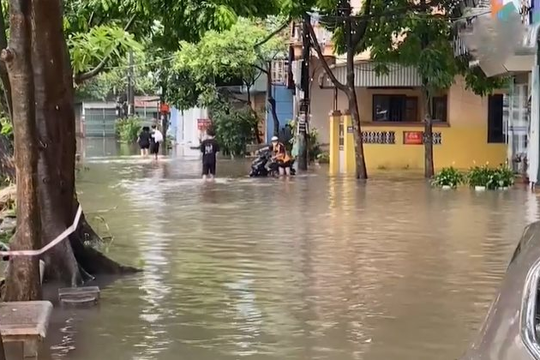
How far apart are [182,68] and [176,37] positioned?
1031 inches

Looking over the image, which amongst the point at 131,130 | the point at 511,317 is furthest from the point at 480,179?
the point at 131,130

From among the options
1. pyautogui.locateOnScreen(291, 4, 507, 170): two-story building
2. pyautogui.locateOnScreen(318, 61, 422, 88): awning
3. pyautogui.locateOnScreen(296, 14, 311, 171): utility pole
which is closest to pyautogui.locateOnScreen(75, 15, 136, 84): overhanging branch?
pyautogui.locateOnScreen(318, 61, 422, 88): awning

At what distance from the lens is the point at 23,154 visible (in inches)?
320

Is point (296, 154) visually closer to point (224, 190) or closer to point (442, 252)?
point (224, 190)

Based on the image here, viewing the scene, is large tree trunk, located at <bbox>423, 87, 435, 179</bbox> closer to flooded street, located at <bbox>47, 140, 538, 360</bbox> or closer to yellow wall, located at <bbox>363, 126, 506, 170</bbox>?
yellow wall, located at <bbox>363, 126, 506, 170</bbox>

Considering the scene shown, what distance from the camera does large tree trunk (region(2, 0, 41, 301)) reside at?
26.2ft

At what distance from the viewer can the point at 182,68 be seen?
40.8 metres

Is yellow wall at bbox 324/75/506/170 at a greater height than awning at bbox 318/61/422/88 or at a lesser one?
lesser

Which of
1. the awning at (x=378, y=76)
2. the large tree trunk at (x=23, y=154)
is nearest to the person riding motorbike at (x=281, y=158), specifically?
the awning at (x=378, y=76)

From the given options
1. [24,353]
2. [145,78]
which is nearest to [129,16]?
[24,353]

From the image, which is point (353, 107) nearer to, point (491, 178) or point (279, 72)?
point (491, 178)

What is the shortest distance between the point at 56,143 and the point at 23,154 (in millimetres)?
2983

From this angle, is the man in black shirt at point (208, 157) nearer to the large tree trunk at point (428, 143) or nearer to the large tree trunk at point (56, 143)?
the large tree trunk at point (428, 143)

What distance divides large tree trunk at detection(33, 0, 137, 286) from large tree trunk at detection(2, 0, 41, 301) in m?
1.95
